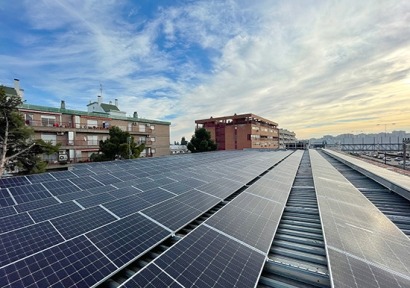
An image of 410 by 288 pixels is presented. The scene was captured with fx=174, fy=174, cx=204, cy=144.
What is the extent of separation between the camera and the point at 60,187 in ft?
27.1

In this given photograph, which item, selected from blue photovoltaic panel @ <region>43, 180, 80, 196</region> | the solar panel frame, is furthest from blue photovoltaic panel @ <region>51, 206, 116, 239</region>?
blue photovoltaic panel @ <region>43, 180, 80, 196</region>

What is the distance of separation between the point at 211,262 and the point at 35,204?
22.8 feet

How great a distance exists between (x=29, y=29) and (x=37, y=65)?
6.09 metres

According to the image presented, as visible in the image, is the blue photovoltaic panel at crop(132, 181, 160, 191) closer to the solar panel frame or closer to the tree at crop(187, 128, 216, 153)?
the solar panel frame

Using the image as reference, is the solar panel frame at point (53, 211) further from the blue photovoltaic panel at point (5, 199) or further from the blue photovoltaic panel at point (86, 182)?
the blue photovoltaic panel at point (86, 182)

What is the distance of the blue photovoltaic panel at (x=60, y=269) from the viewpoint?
2941 mm

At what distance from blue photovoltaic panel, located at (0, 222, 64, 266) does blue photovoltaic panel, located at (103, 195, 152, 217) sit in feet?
5.31

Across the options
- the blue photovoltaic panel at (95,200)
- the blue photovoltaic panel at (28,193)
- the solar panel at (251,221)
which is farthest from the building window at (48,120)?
the solar panel at (251,221)

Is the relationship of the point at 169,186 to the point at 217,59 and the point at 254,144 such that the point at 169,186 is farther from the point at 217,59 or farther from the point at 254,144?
the point at 254,144

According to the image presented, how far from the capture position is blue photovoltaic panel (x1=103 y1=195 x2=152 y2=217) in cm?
582

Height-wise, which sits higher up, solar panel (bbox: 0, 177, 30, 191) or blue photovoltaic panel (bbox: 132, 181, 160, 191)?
solar panel (bbox: 0, 177, 30, 191)

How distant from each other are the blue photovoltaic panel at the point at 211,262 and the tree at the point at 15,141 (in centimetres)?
1390

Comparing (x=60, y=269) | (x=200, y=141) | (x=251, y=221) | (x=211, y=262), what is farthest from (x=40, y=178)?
(x=200, y=141)

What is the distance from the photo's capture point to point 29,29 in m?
12.7
